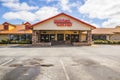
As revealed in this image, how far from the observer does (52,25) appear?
35781 millimetres

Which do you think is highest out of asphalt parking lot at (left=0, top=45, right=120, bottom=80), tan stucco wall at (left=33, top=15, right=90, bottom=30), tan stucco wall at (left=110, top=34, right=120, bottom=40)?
tan stucco wall at (left=33, top=15, right=90, bottom=30)

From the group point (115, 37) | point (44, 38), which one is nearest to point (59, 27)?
point (44, 38)

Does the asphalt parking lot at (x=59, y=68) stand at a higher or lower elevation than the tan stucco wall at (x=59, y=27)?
lower

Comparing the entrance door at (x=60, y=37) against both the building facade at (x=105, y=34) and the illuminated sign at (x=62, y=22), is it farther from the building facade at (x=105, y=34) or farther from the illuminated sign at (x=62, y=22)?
the building facade at (x=105, y=34)

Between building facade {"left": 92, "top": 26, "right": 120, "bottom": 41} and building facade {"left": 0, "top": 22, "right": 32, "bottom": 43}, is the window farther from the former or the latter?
building facade {"left": 92, "top": 26, "right": 120, "bottom": 41}

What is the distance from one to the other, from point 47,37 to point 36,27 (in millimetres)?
5536

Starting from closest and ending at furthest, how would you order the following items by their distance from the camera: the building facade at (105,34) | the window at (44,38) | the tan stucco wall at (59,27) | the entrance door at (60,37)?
1. the tan stucco wall at (59,27)
2. the window at (44,38)
3. the entrance door at (60,37)
4. the building facade at (105,34)

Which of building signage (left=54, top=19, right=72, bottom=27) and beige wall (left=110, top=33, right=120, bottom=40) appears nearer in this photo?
building signage (left=54, top=19, right=72, bottom=27)

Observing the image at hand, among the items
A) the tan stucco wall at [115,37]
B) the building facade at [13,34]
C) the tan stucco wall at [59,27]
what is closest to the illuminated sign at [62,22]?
the tan stucco wall at [59,27]

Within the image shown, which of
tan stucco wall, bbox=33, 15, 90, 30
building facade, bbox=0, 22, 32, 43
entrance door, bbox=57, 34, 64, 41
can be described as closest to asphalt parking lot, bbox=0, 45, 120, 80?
tan stucco wall, bbox=33, 15, 90, 30

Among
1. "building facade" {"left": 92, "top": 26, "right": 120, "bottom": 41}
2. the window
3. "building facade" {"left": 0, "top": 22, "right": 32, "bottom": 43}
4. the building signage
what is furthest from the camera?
"building facade" {"left": 92, "top": 26, "right": 120, "bottom": 41}

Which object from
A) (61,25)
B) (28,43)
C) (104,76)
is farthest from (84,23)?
(104,76)

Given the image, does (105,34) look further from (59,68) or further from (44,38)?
(59,68)

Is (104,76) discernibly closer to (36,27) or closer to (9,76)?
(9,76)
